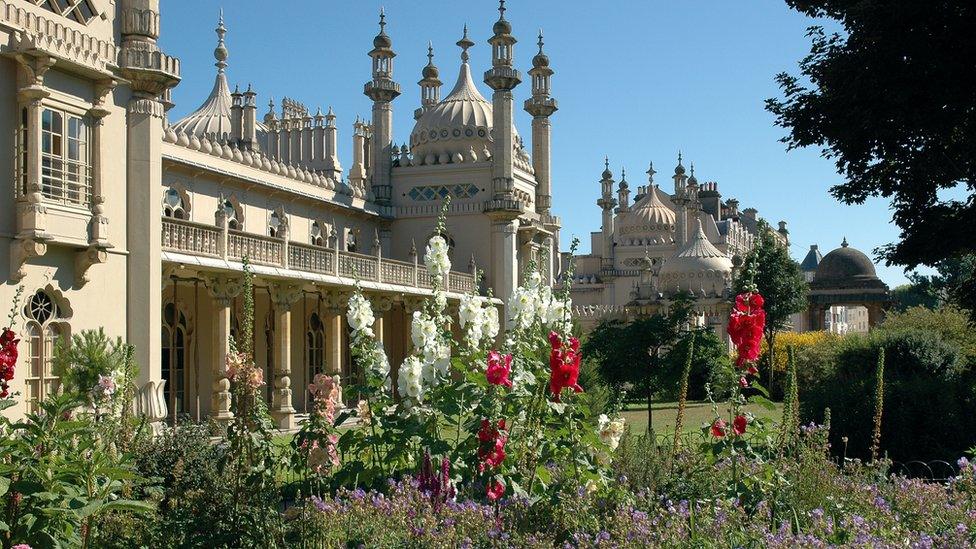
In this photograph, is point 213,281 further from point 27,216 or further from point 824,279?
point 824,279

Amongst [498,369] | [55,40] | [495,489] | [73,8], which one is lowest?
[495,489]

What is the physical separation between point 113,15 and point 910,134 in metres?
14.5

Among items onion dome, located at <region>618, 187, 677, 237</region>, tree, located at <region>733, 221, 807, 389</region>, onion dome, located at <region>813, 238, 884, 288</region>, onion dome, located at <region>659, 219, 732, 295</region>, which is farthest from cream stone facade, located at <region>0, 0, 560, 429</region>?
onion dome, located at <region>618, 187, 677, 237</region>

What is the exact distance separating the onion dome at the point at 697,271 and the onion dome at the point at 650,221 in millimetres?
19224

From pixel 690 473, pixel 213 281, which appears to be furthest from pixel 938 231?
pixel 213 281

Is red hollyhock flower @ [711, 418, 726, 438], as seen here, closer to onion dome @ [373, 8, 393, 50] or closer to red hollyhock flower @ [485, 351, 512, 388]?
red hollyhock flower @ [485, 351, 512, 388]

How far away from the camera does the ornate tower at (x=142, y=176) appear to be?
17.5 meters

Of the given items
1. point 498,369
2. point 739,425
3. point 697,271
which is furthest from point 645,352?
point 697,271

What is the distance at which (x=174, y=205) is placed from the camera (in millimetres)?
24516

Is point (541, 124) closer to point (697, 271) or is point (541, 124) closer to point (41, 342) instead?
point (697, 271)

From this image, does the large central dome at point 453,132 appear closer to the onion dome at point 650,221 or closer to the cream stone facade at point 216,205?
the cream stone facade at point 216,205

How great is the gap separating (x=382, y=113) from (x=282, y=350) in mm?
14286

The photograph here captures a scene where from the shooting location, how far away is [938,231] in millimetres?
18484

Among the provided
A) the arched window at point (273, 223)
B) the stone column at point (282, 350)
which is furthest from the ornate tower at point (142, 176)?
the arched window at point (273, 223)
